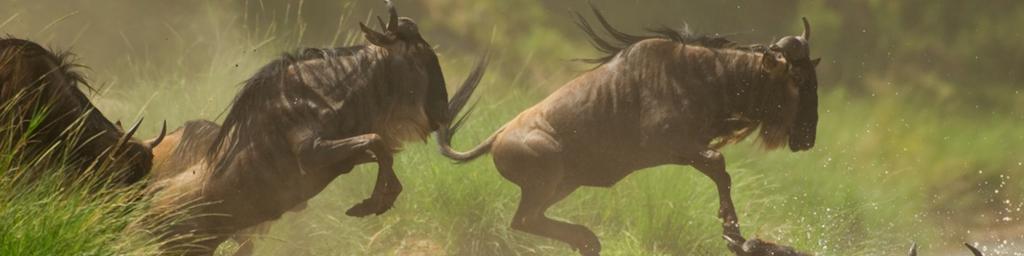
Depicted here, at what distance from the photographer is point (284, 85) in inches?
224

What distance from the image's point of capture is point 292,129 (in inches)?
221

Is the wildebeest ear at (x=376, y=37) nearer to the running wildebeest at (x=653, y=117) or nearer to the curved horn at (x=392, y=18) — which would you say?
the curved horn at (x=392, y=18)

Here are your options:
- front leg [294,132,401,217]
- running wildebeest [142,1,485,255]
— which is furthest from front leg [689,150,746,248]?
front leg [294,132,401,217]

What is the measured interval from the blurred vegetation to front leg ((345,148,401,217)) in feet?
7.90

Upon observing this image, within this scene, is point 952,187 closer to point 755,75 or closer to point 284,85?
point 755,75

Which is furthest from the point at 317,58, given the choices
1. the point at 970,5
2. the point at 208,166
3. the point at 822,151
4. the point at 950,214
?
the point at 970,5

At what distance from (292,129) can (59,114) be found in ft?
2.62

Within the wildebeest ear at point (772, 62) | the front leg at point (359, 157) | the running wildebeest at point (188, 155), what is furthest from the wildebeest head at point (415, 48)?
the wildebeest ear at point (772, 62)

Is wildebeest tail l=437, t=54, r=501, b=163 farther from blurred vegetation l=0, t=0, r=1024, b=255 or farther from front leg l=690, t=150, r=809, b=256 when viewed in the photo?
blurred vegetation l=0, t=0, r=1024, b=255

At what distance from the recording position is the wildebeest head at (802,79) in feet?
19.5

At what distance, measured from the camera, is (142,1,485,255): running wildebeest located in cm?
562

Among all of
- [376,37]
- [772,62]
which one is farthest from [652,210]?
[376,37]

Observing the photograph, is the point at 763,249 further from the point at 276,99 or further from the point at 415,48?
the point at 276,99

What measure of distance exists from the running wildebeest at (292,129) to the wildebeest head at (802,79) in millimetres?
1345
